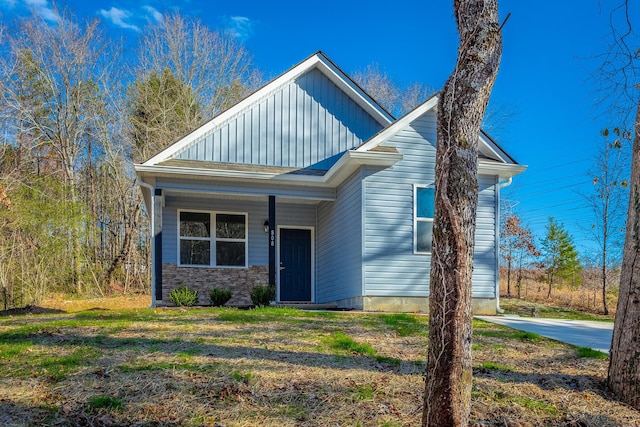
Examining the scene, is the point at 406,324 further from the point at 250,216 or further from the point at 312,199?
the point at 250,216

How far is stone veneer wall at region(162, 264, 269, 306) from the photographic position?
38.9 feet

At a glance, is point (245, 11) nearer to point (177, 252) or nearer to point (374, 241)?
point (177, 252)

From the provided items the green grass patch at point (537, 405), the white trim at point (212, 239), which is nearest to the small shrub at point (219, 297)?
the white trim at point (212, 239)

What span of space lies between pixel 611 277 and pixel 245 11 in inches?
633

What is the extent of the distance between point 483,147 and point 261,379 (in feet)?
27.1

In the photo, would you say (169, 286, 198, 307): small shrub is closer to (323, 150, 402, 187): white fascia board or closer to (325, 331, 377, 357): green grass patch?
(323, 150, 402, 187): white fascia board

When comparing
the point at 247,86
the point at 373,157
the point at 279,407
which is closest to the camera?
the point at 279,407

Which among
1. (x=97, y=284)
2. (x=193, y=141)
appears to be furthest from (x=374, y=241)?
(x=97, y=284)

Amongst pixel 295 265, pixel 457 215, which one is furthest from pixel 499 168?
pixel 457 215

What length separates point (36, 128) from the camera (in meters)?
18.8

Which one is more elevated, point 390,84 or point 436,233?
point 390,84

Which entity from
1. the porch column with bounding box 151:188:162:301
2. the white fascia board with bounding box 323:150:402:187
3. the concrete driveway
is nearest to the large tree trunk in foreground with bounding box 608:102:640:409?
the concrete driveway

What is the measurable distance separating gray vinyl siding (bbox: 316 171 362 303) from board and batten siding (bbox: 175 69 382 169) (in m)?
1.27

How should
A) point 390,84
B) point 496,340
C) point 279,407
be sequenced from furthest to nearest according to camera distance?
point 390,84 < point 496,340 < point 279,407
